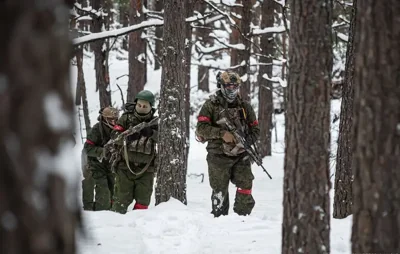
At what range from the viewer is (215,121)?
23.7 feet

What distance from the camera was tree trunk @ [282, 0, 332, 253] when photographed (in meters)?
3.52

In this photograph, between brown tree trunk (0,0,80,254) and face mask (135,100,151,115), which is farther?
face mask (135,100,151,115)

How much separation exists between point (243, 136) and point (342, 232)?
2.51 meters

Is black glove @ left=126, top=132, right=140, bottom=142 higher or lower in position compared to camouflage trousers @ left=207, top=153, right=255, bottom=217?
higher

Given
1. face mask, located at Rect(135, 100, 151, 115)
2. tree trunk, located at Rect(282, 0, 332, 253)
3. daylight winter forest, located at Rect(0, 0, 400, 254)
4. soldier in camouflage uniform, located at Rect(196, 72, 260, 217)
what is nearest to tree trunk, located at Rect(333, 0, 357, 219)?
daylight winter forest, located at Rect(0, 0, 400, 254)

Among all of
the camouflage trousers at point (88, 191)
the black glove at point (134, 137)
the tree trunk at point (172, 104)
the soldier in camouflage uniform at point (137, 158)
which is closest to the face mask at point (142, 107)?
the soldier in camouflage uniform at point (137, 158)

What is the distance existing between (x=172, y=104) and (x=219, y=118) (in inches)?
30.1

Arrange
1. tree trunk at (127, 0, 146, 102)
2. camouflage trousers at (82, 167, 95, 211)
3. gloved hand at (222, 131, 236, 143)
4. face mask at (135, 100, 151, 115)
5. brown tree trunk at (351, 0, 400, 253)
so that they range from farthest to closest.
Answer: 1. tree trunk at (127, 0, 146, 102)
2. camouflage trousers at (82, 167, 95, 211)
3. face mask at (135, 100, 151, 115)
4. gloved hand at (222, 131, 236, 143)
5. brown tree trunk at (351, 0, 400, 253)

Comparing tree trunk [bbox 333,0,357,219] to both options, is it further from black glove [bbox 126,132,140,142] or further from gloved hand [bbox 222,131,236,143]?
black glove [bbox 126,132,140,142]

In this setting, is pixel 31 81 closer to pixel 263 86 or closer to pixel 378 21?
pixel 378 21

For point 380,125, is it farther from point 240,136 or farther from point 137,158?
point 137,158

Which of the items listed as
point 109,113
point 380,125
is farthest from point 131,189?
point 380,125

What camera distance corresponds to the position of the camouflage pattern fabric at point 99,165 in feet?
27.6

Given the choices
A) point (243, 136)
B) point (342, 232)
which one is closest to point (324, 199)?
point (342, 232)
